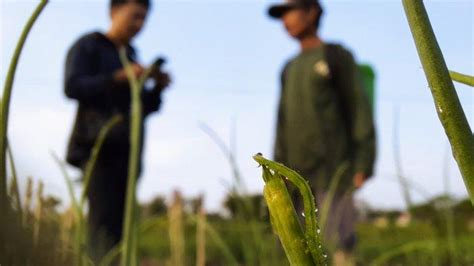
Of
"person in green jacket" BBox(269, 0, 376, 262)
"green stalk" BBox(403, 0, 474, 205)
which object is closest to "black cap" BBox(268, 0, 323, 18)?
"person in green jacket" BBox(269, 0, 376, 262)

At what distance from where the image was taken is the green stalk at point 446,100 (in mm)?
183

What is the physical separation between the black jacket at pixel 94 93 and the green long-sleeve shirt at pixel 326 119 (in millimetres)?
791

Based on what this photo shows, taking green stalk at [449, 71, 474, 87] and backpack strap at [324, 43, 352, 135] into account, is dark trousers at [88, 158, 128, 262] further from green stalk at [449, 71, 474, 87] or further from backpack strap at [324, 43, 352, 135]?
green stalk at [449, 71, 474, 87]

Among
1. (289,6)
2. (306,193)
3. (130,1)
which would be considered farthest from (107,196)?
(306,193)

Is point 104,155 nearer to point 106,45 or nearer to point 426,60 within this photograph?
point 106,45

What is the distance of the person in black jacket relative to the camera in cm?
230

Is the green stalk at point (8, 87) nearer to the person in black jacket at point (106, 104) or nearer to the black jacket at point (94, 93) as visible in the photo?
the person in black jacket at point (106, 104)

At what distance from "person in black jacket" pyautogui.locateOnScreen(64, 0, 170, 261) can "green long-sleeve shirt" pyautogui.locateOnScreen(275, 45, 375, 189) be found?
732 mm

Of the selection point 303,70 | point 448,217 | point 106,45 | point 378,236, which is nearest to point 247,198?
point 448,217

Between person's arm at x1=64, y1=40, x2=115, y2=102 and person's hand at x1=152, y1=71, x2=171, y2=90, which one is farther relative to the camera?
person's arm at x1=64, y1=40, x2=115, y2=102

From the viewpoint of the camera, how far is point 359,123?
302 cm

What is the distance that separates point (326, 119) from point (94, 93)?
45.0 inches

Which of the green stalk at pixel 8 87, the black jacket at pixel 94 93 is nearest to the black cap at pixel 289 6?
the black jacket at pixel 94 93

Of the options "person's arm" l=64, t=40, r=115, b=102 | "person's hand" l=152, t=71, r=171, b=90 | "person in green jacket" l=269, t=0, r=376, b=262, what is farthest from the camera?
"person in green jacket" l=269, t=0, r=376, b=262
